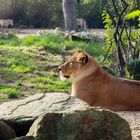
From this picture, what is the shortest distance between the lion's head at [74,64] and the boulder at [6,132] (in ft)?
10.2

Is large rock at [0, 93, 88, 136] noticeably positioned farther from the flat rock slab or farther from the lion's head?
the lion's head

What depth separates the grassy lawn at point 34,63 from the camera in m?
9.64

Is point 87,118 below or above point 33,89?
above

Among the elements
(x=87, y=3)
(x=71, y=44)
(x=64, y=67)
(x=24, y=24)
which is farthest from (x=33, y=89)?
(x=87, y=3)

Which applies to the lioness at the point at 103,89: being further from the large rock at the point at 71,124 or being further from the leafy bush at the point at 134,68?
the leafy bush at the point at 134,68

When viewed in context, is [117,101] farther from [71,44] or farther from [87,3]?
[87,3]

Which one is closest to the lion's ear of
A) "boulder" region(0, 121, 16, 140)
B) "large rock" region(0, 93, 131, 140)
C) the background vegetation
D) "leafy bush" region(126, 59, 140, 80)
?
"large rock" region(0, 93, 131, 140)

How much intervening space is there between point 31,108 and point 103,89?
256 centimetres

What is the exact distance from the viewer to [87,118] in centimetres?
417

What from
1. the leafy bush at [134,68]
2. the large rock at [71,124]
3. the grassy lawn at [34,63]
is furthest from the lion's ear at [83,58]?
the leafy bush at [134,68]

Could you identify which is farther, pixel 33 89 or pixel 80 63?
pixel 33 89

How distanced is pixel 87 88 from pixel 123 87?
1.70ft

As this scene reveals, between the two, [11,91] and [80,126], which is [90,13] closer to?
[11,91]

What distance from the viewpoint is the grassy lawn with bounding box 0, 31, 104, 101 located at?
9.64 m
